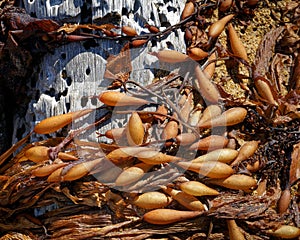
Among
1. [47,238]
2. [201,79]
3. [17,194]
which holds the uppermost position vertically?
[201,79]

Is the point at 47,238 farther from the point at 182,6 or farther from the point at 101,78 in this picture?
the point at 182,6

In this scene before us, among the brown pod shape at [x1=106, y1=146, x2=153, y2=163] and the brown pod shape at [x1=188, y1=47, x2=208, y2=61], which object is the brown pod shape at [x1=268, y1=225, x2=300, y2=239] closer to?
the brown pod shape at [x1=106, y1=146, x2=153, y2=163]

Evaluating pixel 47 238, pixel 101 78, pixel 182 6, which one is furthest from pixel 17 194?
pixel 182 6

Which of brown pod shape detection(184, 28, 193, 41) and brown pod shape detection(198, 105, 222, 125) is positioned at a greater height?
brown pod shape detection(184, 28, 193, 41)

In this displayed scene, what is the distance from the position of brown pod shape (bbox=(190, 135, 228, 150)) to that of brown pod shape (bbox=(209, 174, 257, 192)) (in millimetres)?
104

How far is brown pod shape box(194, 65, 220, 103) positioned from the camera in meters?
1.81

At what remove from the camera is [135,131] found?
5.51 feet

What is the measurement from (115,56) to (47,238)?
0.63 m

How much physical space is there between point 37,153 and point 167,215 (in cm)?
46

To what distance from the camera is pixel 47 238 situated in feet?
5.75

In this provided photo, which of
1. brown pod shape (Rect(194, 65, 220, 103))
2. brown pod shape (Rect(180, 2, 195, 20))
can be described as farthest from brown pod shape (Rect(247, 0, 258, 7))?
brown pod shape (Rect(194, 65, 220, 103))

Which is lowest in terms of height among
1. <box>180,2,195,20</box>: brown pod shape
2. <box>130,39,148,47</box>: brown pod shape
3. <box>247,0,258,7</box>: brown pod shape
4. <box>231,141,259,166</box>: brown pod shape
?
<box>231,141,259,166</box>: brown pod shape

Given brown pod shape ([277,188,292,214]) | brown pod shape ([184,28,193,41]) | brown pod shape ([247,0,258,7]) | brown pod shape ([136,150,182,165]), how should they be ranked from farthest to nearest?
brown pod shape ([247,0,258,7]), brown pod shape ([184,28,193,41]), brown pod shape ([277,188,292,214]), brown pod shape ([136,150,182,165])

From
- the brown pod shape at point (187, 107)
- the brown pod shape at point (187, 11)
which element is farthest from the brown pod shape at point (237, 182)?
the brown pod shape at point (187, 11)
